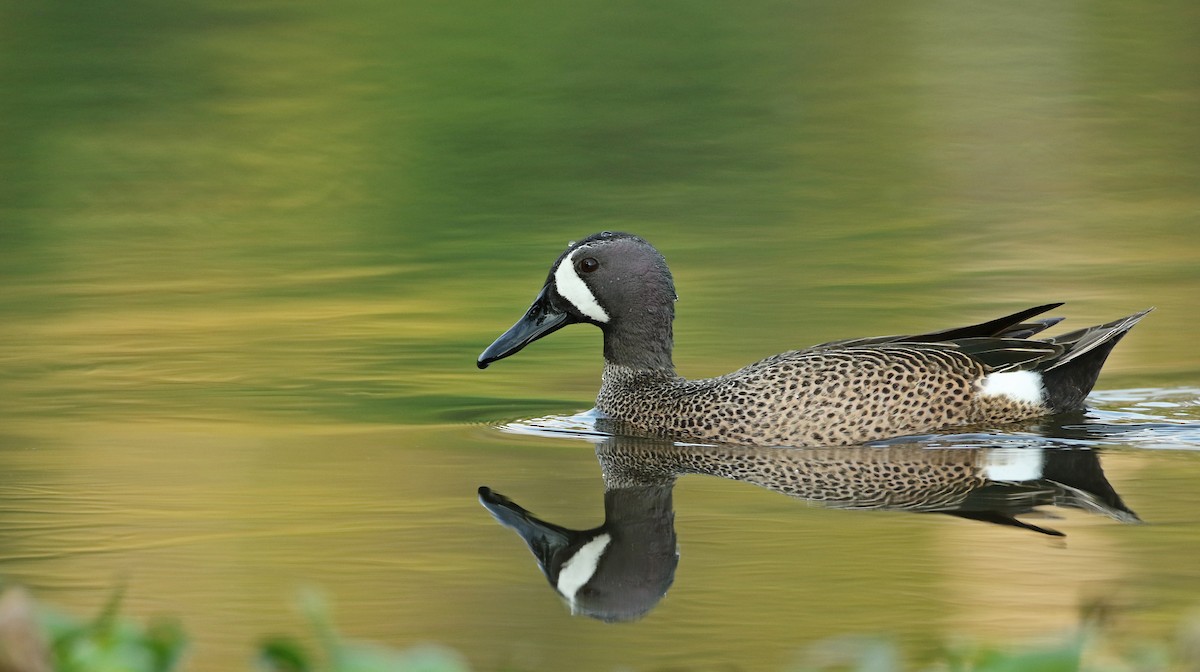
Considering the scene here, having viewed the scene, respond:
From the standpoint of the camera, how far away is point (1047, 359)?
870 cm

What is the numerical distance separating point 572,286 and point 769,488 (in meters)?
2.15

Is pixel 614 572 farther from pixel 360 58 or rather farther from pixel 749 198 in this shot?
pixel 360 58

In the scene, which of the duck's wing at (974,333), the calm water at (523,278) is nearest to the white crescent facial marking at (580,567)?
the calm water at (523,278)

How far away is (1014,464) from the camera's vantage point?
307 inches

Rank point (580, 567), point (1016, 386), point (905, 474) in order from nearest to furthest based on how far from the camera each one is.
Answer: point (580, 567)
point (905, 474)
point (1016, 386)

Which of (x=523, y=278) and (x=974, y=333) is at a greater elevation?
(x=974, y=333)

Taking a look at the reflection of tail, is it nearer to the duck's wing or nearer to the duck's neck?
the duck's wing

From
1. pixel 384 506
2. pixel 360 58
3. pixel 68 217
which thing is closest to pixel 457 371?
pixel 384 506

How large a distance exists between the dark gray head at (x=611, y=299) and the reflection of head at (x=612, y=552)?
1923 millimetres

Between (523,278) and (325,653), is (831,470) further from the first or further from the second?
(325,653)

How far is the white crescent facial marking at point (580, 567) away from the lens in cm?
589

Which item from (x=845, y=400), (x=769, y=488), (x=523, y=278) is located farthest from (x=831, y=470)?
(x=523, y=278)

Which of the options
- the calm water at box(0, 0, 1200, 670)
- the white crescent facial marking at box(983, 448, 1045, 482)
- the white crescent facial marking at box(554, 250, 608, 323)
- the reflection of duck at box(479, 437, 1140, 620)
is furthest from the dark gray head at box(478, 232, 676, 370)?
the white crescent facial marking at box(983, 448, 1045, 482)

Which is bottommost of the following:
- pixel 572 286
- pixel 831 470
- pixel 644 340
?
pixel 831 470
